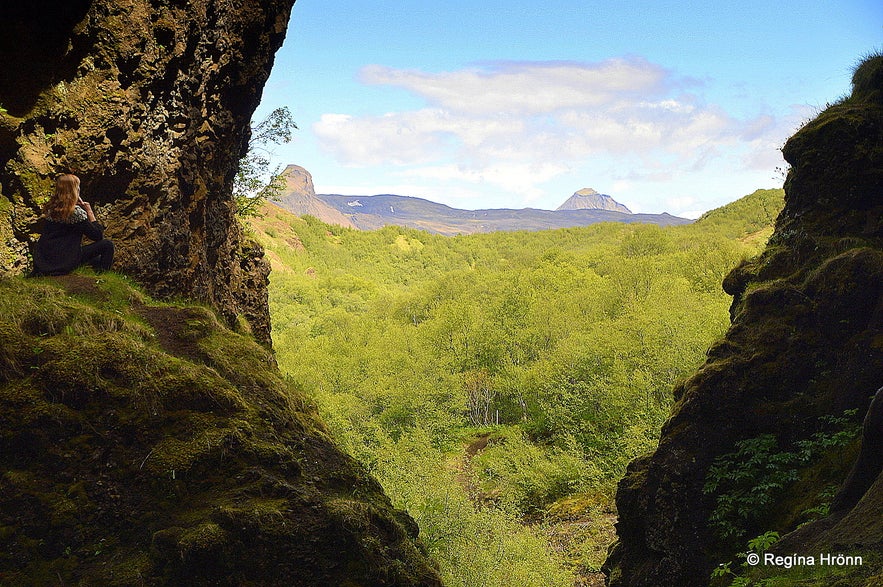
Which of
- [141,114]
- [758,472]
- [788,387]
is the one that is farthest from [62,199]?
[788,387]

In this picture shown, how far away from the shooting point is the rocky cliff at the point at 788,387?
10828mm

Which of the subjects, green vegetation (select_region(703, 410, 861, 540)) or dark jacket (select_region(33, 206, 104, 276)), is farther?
green vegetation (select_region(703, 410, 861, 540))

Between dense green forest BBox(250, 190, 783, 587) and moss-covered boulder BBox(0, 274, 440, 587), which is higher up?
moss-covered boulder BBox(0, 274, 440, 587)

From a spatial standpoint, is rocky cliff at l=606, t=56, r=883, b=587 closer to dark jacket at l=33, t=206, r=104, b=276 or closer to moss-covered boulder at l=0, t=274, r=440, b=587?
moss-covered boulder at l=0, t=274, r=440, b=587

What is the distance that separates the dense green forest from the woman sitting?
848 centimetres

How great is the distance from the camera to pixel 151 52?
1023cm

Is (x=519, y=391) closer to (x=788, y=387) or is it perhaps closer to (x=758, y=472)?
(x=788, y=387)

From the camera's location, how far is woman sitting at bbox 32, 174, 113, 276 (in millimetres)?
8180

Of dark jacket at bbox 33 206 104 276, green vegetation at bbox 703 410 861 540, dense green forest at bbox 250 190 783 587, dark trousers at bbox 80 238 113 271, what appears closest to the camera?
dark jacket at bbox 33 206 104 276

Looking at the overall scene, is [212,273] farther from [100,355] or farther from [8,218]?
[100,355]

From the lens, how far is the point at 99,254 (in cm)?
885

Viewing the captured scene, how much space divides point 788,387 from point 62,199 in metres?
13.5

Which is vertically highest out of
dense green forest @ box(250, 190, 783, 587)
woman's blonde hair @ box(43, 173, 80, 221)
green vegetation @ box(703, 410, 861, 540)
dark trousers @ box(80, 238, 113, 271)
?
woman's blonde hair @ box(43, 173, 80, 221)

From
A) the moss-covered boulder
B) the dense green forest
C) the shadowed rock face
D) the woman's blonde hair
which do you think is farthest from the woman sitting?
the dense green forest
